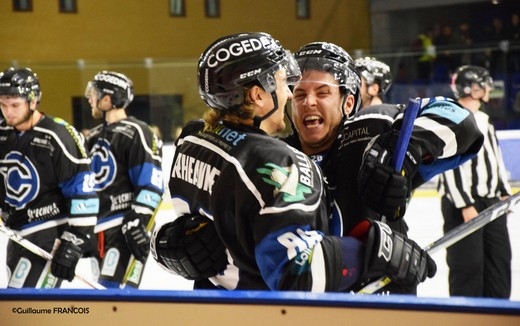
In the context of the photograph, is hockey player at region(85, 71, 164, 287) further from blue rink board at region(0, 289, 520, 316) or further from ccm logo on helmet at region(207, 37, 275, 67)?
blue rink board at region(0, 289, 520, 316)

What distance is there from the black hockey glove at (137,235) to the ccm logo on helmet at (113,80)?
0.80 metres

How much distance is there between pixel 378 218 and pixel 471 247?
276 cm

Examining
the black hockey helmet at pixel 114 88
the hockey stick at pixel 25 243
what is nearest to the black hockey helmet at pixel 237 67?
the hockey stick at pixel 25 243

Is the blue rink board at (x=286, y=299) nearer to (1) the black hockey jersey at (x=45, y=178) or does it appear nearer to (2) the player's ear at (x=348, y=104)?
(2) the player's ear at (x=348, y=104)

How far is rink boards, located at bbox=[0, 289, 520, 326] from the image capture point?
5.08 ft

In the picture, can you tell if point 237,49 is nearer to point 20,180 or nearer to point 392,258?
point 392,258

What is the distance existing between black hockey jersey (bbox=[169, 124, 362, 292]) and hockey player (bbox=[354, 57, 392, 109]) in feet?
9.68

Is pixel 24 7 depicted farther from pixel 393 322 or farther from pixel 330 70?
pixel 393 322

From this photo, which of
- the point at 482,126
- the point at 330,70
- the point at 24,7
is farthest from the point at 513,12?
the point at 330,70

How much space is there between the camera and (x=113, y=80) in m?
5.53

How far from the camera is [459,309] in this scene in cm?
154

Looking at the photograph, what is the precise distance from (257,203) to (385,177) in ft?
1.22

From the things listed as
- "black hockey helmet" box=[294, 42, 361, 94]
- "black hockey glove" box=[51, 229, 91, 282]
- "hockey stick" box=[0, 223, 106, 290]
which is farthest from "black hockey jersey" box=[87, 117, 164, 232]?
"black hockey helmet" box=[294, 42, 361, 94]

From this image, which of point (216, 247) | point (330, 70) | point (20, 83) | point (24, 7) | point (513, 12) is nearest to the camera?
point (216, 247)
